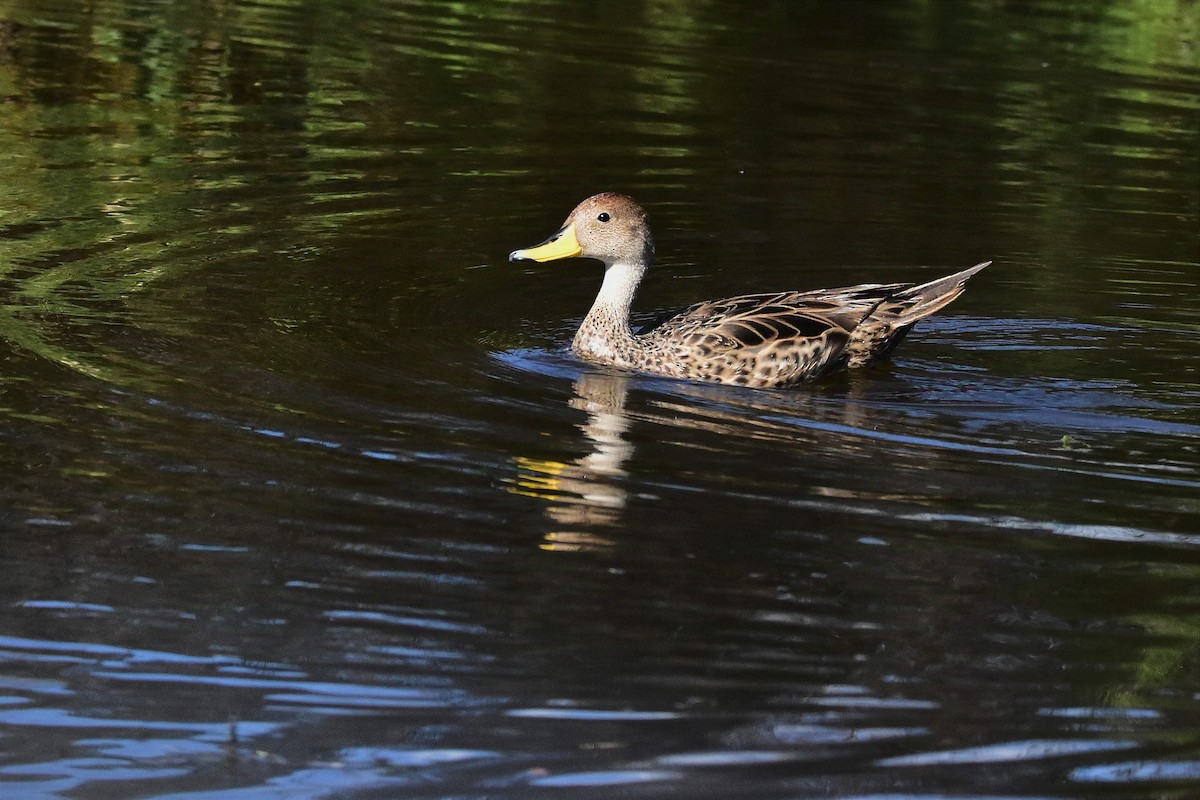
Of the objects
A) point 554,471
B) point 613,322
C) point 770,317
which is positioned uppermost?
point 770,317

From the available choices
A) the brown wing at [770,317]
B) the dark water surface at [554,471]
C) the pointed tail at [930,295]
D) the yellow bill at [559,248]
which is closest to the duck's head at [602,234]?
the yellow bill at [559,248]

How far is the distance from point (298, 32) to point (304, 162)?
5.61 metres

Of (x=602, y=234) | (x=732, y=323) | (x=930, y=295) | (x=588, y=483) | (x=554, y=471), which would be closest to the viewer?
(x=588, y=483)

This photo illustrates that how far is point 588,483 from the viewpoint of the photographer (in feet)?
22.0

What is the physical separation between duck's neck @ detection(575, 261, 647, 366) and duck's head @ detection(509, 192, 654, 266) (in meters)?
0.09

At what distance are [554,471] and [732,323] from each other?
6.56ft

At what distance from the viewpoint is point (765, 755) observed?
4613 millimetres

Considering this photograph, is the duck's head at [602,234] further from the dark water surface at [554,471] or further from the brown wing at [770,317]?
the dark water surface at [554,471]

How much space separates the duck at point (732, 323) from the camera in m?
8.55

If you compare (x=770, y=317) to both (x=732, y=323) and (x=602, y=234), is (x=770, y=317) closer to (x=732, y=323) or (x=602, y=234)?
(x=732, y=323)

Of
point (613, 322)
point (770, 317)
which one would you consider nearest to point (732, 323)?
point (770, 317)

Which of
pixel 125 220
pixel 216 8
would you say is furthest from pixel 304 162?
pixel 216 8

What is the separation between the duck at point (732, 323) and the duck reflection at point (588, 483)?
2.58ft

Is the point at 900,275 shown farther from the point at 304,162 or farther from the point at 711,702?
the point at 711,702
